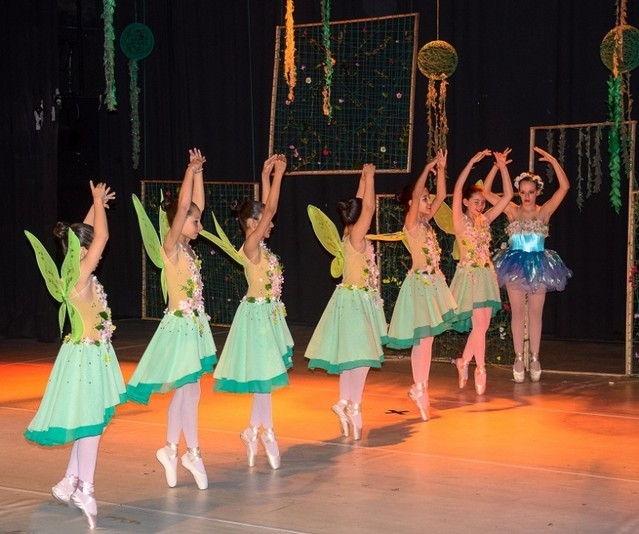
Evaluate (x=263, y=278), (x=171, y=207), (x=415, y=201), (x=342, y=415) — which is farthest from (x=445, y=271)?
(x=171, y=207)

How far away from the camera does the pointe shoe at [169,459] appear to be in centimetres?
497

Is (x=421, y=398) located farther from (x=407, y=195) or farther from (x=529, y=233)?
(x=529, y=233)

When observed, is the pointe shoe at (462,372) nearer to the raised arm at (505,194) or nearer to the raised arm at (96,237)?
the raised arm at (505,194)

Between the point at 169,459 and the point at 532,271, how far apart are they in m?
3.80

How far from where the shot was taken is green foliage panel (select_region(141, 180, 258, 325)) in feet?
37.1

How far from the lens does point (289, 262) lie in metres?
11.6

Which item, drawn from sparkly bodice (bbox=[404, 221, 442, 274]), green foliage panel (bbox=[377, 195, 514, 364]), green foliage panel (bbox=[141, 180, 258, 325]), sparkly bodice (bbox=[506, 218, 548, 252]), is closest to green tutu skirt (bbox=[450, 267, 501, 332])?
sparkly bodice (bbox=[506, 218, 548, 252])

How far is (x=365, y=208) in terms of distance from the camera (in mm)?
5922

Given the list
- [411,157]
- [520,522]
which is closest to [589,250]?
[411,157]

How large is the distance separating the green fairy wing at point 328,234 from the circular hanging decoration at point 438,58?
9.82ft

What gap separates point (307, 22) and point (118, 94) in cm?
249

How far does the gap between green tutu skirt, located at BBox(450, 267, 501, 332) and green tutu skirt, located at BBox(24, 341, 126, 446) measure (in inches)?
139

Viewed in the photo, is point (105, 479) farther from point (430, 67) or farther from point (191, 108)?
point (191, 108)

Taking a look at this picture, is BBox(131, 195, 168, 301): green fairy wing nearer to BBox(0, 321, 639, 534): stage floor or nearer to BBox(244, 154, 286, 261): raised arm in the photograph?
BBox(244, 154, 286, 261): raised arm
